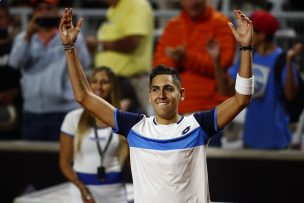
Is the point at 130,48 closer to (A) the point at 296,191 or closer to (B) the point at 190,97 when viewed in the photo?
(B) the point at 190,97

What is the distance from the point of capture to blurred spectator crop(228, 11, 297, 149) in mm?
6949

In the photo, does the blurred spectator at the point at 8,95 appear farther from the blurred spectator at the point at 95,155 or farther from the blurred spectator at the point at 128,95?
the blurred spectator at the point at 95,155

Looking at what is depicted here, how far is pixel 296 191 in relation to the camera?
6746mm

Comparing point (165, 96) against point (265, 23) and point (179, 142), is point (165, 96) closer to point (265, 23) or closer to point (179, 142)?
point (179, 142)

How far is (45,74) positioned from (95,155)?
2.11 metres

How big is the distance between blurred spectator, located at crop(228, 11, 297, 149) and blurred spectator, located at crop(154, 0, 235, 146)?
0.76ft

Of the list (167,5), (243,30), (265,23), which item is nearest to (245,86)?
(243,30)

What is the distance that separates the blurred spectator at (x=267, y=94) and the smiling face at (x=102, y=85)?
1415mm

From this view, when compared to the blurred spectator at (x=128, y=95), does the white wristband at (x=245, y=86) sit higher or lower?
higher

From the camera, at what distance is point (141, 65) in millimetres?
7996

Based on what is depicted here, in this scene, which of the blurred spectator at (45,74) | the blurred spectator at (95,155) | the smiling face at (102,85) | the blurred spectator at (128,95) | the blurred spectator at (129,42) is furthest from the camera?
the blurred spectator at (129,42)

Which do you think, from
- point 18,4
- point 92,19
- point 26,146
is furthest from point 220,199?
point 18,4

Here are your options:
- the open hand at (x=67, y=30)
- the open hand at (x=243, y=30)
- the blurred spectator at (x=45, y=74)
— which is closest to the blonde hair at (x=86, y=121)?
the open hand at (x=67, y=30)

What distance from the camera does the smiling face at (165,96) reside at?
448 cm
